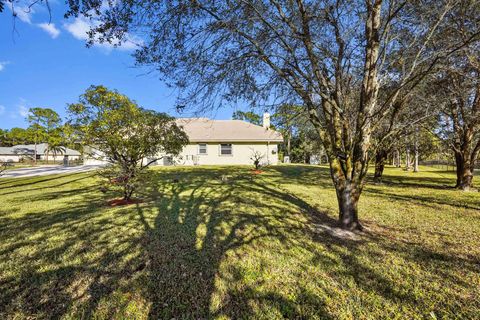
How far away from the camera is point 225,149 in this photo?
2194cm

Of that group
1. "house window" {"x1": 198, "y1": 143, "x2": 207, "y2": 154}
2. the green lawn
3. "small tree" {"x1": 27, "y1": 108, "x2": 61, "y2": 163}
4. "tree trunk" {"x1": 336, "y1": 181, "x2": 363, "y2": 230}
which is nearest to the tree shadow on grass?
the green lawn

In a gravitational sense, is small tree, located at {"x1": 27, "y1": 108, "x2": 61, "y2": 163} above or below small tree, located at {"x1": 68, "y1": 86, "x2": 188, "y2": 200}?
above

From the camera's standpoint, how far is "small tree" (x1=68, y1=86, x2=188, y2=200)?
22.7ft

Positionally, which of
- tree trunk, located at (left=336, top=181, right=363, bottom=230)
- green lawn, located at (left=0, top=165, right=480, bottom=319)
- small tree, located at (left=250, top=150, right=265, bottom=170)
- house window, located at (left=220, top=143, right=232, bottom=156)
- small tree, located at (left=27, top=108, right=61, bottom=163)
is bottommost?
green lawn, located at (left=0, top=165, right=480, bottom=319)

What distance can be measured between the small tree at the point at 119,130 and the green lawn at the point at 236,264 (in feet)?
4.66

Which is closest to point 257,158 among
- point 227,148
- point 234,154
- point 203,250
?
point 234,154

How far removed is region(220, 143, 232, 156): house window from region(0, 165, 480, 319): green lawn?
15586mm

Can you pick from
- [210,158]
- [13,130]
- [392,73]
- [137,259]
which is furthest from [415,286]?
[13,130]

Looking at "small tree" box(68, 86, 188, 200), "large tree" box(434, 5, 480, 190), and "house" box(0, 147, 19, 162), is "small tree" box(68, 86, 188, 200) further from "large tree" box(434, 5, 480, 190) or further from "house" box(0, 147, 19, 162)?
"house" box(0, 147, 19, 162)

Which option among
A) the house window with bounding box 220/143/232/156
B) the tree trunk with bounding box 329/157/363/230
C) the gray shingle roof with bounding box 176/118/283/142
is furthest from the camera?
the house window with bounding box 220/143/232/156

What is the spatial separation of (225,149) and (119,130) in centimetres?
1502

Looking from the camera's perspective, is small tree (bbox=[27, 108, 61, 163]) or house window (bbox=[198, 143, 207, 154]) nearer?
house window (bbox=[198, 143, 207, 154])

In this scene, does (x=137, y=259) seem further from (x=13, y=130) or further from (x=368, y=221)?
(x=13, y=130)

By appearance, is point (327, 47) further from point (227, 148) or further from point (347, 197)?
point (227, 148)
